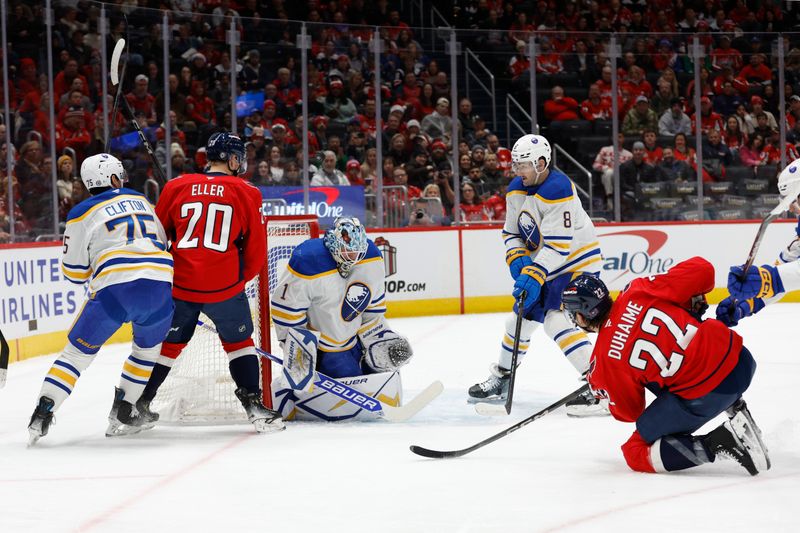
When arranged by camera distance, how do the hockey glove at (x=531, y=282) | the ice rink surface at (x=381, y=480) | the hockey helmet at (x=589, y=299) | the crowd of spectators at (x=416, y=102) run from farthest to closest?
the crowd of spectators at (x=416, y=102)
the hockey glove at (x=531, y=282)
the hockey helmet at (x=589, y=299)
the ice rink surface at (x=381, y=480)

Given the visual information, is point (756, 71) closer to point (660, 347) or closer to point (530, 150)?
point (530, 150)

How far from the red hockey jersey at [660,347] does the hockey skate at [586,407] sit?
1052 millimetres

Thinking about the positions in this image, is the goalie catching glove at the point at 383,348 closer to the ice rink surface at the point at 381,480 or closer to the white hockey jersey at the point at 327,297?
the white hockey jersey at the point at 327,297

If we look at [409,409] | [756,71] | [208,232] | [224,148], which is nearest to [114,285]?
[208,232]

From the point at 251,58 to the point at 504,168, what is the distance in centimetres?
231

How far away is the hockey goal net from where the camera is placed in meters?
4.08

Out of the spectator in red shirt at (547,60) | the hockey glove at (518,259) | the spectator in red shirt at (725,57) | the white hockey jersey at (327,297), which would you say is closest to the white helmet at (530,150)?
the hockey glove at (518,259)

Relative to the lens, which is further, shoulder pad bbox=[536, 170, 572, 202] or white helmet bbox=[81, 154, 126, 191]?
shoulder pad bbox=[536, 170, 572, 202]

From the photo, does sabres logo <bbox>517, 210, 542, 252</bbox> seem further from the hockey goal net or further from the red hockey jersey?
the red hockey jersey

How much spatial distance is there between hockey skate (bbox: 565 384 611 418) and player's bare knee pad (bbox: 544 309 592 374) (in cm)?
17

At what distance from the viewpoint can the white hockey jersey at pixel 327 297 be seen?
400 centimetres

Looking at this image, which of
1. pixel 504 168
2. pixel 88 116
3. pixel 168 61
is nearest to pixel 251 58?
pixel 168 61

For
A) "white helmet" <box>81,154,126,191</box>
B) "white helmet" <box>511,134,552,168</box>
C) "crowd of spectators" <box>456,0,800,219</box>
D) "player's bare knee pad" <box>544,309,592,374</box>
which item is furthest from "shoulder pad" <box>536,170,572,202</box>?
"crowd of spectators" <box>456,0,800,219</box>

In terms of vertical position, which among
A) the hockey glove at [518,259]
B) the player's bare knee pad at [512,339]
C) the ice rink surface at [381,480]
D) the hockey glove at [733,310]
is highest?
the hockey glove at [518,259]
